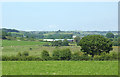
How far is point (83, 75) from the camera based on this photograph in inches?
332

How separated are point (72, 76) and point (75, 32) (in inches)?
3552

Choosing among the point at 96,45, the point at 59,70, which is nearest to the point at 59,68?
the point at 59,70

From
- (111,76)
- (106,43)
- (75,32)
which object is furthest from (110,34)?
(111,76)

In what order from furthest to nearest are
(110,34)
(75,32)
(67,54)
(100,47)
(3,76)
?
(75,32) → (110,34) → (100,47) → (67,54) → (3,76)

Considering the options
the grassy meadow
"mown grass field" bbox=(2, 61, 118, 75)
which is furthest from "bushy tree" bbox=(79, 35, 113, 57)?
"mown grass field" bbox=(2, 61, 118, 75)

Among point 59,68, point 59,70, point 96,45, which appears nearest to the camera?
point 59,70

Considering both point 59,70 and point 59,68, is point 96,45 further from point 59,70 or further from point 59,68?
point 59,70

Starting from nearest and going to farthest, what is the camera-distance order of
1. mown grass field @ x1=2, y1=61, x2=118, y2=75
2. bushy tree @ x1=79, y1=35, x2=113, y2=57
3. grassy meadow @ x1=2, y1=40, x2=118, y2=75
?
mown grass field @ x1=2, y1=61, x2=118, y2=75, grassy meadow @ x1=2, y1=40, x2=118, y2=75, bushy tree @ x1=79, y1=35, x2=113, y2=57

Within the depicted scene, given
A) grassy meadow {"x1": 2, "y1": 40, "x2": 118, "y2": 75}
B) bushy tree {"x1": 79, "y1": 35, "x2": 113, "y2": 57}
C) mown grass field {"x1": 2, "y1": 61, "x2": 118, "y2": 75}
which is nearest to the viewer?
mown grass field {"x1": 2, "y1": 61, "x2": 118, "y2": 75}

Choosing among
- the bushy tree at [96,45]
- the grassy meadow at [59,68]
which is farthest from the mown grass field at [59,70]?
the bushy tree at [96,45]

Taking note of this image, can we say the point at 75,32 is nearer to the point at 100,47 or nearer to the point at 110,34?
the point at 110,34

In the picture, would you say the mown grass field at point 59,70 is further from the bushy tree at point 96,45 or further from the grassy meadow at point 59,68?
the bushy tree at point 96,45

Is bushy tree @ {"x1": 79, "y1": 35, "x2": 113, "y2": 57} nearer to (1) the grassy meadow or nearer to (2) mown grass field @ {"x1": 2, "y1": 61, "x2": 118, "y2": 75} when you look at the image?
(1) the grassy meadow

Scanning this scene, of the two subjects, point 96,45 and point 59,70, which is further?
point 96,45
